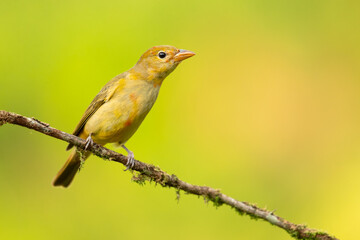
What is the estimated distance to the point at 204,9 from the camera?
8.65 m

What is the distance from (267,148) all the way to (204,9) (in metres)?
2.37

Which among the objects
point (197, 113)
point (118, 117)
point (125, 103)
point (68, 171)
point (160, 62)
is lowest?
point (68, 171)

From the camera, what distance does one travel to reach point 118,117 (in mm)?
5016

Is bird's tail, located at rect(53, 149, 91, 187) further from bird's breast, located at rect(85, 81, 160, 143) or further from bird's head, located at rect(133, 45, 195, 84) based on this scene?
bird's head, located at rect(133, 45, 195, 84)

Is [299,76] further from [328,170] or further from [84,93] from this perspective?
[84,93]

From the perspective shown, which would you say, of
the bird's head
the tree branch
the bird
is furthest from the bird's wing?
the tree branch

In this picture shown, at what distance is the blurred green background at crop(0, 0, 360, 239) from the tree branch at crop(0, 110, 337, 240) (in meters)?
2.41

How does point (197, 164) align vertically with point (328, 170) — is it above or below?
below

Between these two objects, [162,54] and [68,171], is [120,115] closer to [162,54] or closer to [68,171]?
[162,54]

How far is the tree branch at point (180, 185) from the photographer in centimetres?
353

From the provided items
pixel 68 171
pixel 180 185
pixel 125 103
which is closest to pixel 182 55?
pixel 125 103

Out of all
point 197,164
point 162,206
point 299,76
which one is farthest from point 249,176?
point 299,76

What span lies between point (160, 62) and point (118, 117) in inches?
30.9

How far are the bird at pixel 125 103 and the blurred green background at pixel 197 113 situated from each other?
50.3 inches
